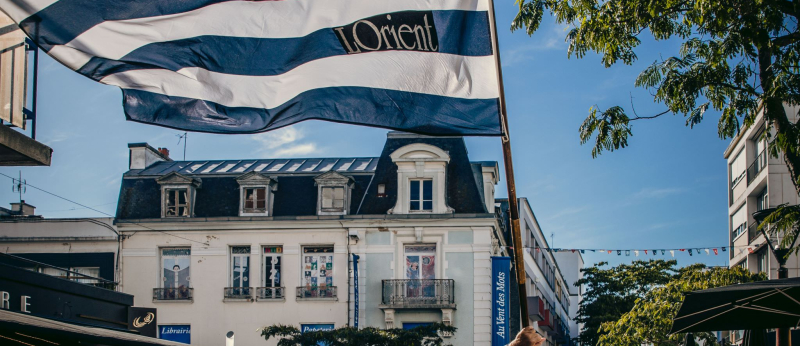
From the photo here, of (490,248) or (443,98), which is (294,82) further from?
(490,248)

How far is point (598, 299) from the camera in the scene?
54.0 metres

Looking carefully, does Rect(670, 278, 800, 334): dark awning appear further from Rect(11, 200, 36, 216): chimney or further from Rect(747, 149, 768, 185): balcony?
Rect(11, 200, 36, 216): chimney

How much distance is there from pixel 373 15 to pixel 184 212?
33510 mm

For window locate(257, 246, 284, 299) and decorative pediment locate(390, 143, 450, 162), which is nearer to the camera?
decorative pediment locate(390, 143, 450, 162)

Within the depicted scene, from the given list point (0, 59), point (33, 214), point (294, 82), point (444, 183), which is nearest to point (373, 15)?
point (294, 82)

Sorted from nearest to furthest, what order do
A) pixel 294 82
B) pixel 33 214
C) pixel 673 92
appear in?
pixel 294 82 → pixel 673 92 → pixel 33 214

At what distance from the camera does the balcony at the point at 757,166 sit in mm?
40787

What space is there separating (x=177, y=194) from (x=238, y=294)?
5.15m

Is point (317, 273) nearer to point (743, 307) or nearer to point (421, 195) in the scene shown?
point (421, 195)

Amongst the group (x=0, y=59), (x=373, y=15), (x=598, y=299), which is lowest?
(x=598, y=299)

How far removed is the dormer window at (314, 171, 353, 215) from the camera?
38.1m

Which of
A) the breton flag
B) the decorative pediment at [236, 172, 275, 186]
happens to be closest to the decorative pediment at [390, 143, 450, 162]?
the decorative pediment at [236, 172, 275, 186]

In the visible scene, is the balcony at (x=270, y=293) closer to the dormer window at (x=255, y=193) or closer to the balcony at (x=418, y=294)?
the dormer window at (x=255, y=193)

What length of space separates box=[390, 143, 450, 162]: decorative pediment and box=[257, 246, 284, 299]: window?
620 cm
